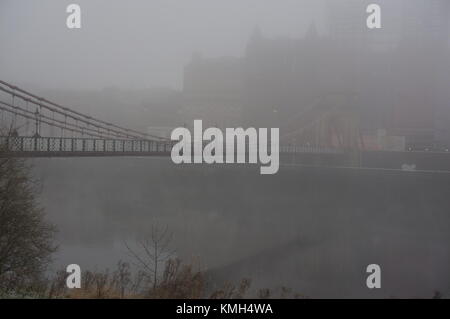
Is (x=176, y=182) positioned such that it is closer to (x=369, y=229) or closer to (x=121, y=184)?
(x=121, y=184)

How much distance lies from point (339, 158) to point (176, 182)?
37.3 feet

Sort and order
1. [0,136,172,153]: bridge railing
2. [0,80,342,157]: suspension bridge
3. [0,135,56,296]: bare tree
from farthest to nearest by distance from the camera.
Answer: [0,80,342,157]: suspension bridge, [0,136,172,153]: bridge railing, [0,135,56,296]: bare tree

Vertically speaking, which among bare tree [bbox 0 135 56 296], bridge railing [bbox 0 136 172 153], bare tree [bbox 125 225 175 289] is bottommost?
bare tree [bbox 125 225 175 289]

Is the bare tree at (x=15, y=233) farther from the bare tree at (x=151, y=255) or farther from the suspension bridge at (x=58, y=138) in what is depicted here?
the bare tree at (x=151, y=255)

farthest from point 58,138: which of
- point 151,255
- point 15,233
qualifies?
point 15,233

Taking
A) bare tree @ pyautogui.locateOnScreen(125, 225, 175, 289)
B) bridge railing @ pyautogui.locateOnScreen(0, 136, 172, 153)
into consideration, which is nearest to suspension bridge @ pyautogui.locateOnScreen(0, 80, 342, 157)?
bridge railing @ pyautogui.locateOnScreen(0, 136, 172, 153)

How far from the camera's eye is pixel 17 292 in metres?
5.44

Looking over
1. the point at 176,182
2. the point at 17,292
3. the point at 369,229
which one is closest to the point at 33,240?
the point at 17,292

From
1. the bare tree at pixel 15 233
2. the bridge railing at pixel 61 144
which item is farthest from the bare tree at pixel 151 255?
the bridge railing at pixel 61 144

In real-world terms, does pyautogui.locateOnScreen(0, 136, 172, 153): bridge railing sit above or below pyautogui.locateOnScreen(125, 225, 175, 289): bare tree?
above

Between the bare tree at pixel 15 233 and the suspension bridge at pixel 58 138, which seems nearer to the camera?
the bare tree at pixel 15 233

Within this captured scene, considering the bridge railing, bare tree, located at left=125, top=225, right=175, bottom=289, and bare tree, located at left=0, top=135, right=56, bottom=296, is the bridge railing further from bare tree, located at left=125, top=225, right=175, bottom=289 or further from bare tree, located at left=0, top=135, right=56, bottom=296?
bare tree, located at left=125, top=225, right=175, bottom=289

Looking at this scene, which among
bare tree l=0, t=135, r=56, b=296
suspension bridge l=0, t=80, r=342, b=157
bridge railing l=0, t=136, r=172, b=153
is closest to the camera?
bare tree l=0, t=135, r=56, b=296

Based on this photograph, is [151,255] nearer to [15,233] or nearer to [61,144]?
[15,233]
